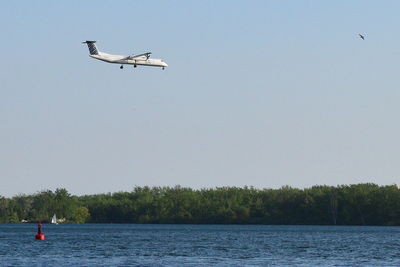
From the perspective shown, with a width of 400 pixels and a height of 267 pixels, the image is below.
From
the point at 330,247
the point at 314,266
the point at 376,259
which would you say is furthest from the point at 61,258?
the point at 330,247

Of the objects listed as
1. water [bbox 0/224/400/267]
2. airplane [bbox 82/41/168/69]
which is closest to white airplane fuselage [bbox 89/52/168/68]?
airplane [bbox 82/41/168/69]

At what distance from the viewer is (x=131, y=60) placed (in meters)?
140

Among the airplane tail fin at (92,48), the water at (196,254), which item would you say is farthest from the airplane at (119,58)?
the water at (196,254)

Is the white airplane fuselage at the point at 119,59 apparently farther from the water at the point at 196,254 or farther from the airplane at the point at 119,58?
the water at the point at 196,254

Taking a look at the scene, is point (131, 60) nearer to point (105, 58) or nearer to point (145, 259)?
point (105, 58)

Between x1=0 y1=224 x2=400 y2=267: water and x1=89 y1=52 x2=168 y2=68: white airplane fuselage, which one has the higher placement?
x1=89 y1=52 x2=168 y2=68: white airplane fuselage

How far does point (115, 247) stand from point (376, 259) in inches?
1407

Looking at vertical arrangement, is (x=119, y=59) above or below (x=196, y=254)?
above

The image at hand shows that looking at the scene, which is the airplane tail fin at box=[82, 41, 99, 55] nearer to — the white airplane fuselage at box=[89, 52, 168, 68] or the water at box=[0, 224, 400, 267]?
the white airplane fuselage at box=[89, 52, 168, 68]

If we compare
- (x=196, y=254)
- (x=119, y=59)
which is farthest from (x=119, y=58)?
(x=196, y=254)

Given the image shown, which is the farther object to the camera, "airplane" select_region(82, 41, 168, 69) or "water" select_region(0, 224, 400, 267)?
"airplane" select_region(82, 41, 168, 69)

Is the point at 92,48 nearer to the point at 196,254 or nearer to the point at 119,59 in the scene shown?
the point at 119,59

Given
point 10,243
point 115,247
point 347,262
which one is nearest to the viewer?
point 347,262

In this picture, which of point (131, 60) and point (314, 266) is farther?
point (131, 60)
